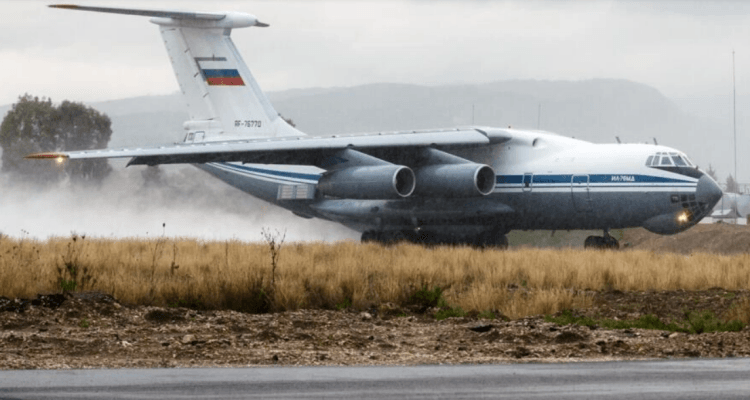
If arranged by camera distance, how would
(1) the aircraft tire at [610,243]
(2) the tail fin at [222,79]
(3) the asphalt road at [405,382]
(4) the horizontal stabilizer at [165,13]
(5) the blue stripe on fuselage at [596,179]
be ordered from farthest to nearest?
(2) the tail fin at [222,79] < (4) the horizontal stabilizer at [165,13] < (1) the aircraft tire at [610,243] < (5) the blue stripe on fuselage at [596,179] < (3) the asphalt road at [405,382]

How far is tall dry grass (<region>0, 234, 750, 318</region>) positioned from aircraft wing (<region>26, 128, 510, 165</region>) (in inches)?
161

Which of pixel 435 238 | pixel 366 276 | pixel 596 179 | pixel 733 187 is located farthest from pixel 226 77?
pixel 733 187

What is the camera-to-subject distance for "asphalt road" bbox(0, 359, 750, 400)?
8781 millimetres

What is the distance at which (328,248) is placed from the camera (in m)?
29.3

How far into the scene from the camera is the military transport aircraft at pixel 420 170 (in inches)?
1185

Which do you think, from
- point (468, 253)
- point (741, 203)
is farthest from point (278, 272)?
point (741, 203)

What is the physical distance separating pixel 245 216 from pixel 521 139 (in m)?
13.3

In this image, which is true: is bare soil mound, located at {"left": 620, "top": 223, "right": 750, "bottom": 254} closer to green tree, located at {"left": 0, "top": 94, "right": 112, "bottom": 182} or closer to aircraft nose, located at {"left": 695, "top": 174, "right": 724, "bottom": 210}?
aircraft nose, located at {"left": 695, "top": 174, "right": 724, "bottom": 210}

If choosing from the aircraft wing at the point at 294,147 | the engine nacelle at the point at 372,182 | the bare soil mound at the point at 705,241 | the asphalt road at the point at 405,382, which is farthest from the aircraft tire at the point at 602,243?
the asphalt road at the point at 405,382

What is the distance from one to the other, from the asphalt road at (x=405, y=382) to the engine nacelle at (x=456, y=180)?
20172 mm

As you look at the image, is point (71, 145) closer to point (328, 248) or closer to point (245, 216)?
point (245, 216)

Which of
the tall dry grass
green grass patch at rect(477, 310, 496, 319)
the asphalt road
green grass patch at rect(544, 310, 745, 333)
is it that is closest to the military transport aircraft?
the tall dry grass

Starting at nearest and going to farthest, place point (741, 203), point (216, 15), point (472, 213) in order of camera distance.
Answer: point (472, 213), point (216, 15), point (741, 203)

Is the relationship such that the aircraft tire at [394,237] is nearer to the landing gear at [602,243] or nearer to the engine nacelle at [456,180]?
the engine nacelle at [456,180]
